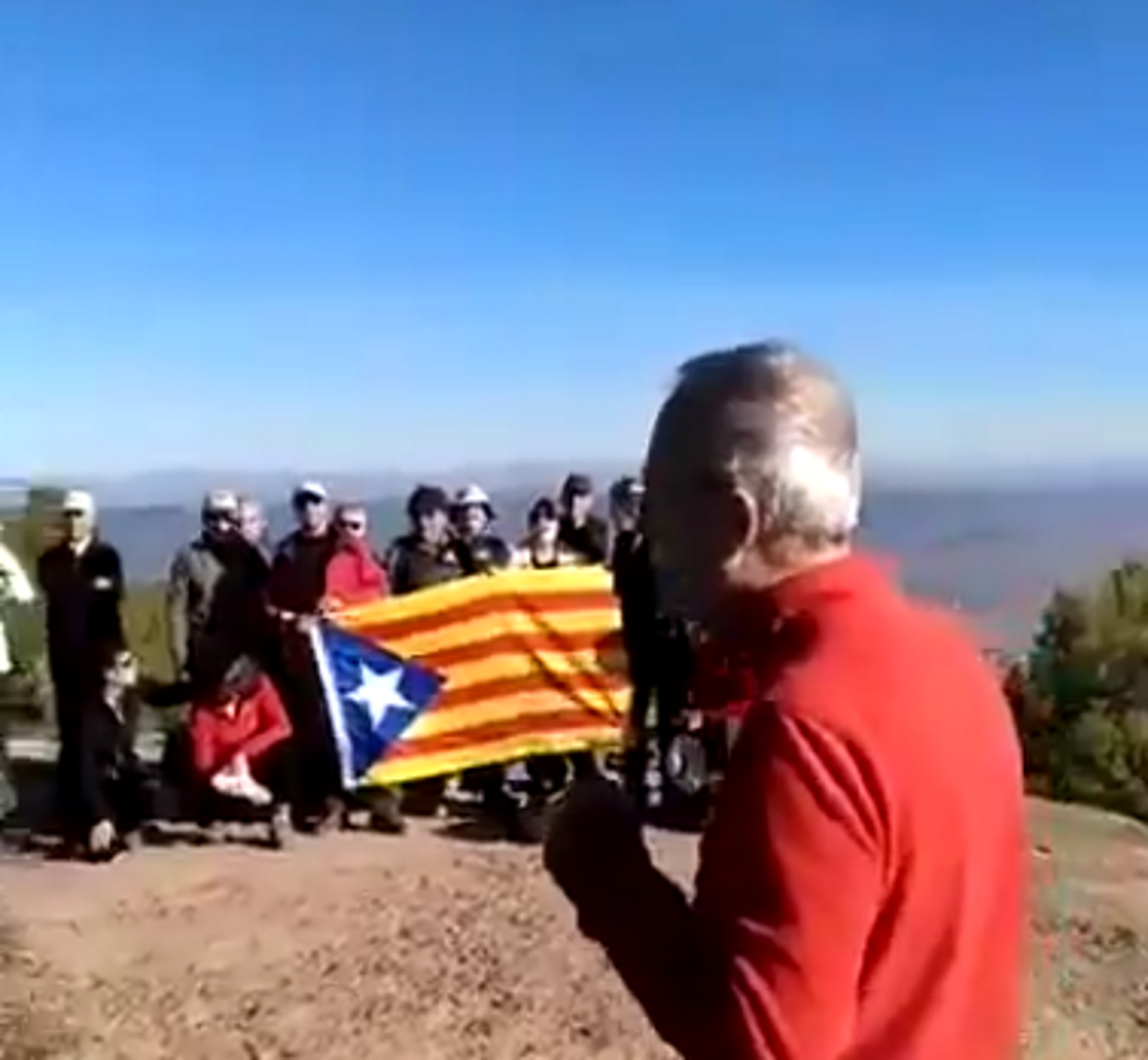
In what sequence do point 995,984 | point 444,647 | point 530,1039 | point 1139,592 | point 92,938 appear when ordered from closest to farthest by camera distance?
point 995,984 → point 530,1039 → point 92,938 → point 444,647 → point 1139,592

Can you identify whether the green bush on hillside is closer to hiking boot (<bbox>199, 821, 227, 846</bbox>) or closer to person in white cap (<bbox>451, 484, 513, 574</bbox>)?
person in white cap (<bbox>451, 484, 513, 574</bbox>)

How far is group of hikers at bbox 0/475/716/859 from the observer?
34.4 ft

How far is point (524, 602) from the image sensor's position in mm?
11312

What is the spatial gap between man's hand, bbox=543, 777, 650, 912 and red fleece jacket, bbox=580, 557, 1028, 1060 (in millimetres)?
13

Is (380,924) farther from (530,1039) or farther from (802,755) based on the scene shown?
(802,755)

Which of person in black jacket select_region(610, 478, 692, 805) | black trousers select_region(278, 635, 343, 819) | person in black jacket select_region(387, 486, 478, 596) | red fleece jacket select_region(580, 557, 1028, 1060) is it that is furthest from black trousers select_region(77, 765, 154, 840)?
red fleece jacket select_region(580, 557, 1028, 1060)

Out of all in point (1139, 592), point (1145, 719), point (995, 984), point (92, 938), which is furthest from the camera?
point (1139, 592)

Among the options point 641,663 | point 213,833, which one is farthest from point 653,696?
point 213,833

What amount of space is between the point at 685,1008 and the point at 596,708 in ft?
30.7

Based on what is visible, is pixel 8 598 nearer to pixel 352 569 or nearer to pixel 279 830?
pixel 352 569

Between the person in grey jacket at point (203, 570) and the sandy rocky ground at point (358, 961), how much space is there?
0.97 meters

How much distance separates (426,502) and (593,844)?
8972 millimetres

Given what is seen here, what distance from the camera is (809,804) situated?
81.4 inches

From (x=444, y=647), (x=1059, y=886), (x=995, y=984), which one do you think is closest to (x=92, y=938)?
(x=444, y=647)
